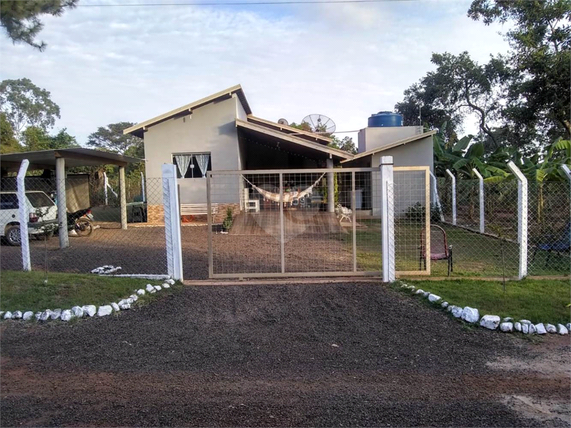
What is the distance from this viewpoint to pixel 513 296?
6375 millimetres

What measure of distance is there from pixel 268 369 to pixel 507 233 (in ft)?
36.4

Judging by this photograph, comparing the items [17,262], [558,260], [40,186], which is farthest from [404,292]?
[40,186]

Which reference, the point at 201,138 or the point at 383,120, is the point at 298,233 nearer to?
the point at 201,138

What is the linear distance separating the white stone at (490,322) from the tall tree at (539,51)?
17817 mm

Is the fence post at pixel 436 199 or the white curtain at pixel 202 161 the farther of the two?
the white curtain at pixel 202 161

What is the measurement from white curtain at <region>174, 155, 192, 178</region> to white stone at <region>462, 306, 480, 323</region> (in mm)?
14116

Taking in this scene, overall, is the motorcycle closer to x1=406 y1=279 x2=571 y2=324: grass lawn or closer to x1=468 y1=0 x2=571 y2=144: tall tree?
x1=406 y1=279 x2=571 y2=324: grass lawn

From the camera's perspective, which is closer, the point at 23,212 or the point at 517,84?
the point at 23,212

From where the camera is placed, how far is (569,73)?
61.8ft

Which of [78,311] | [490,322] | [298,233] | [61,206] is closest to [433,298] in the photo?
[490,322]

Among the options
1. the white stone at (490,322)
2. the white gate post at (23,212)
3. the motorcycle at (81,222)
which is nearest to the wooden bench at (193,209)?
the motorcycle at (81,222)

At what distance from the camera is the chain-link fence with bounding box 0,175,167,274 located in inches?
379

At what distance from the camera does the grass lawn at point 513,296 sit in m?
5.73

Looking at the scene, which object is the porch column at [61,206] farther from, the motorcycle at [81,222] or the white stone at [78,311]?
the white stone at [78,311]
